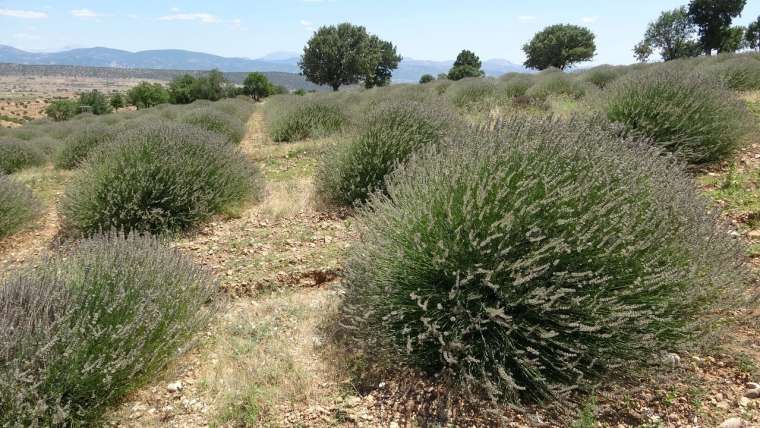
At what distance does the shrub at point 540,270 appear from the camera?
2.32 m

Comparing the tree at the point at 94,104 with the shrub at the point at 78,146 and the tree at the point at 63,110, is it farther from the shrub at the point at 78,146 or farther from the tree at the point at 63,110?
the shrub at the point at 78,146

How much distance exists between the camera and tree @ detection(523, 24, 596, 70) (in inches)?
1594

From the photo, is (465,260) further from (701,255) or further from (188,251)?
(188,251)

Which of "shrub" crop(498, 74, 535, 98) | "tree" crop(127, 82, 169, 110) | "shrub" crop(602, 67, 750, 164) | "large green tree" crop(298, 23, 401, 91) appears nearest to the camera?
"shrub" crop(602, 67, 750, 164)

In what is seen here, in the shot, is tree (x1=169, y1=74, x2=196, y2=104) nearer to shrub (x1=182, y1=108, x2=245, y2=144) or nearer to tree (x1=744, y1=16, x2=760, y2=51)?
shrub (x1=182, y1=108, x2=245, y2=144)

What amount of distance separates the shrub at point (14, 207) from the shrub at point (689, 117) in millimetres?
7382

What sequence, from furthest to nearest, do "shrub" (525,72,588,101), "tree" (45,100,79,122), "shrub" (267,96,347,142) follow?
"tree" (45,100,79,122) < "shrub" (525,72,588,101) < "shrub" (267,96,347,142)

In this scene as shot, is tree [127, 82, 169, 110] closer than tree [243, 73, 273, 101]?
No

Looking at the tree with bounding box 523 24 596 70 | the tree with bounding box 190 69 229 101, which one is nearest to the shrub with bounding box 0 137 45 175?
the tree with bounding box 190 69 229 101

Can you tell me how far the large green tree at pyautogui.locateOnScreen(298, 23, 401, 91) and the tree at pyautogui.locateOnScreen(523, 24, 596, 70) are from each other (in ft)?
52.8

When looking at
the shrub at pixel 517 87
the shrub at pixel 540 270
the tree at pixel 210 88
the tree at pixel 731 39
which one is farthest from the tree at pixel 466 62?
the shrub at pixel 540 270

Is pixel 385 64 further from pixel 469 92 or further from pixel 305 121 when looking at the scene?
pixel 305 121

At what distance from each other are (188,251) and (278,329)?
1.89m

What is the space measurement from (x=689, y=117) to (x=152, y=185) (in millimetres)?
6235
